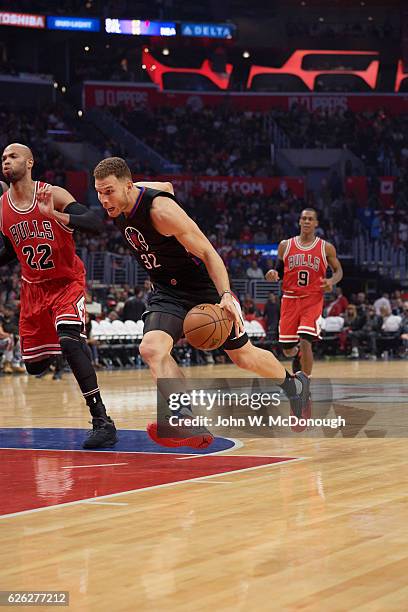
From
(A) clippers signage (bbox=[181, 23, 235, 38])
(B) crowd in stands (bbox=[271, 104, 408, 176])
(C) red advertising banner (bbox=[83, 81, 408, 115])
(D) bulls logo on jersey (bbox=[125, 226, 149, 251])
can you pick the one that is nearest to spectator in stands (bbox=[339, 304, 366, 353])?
(B) crowd in stands (bbox=[271, 104, 408, 176])

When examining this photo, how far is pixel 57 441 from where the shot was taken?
26.7ft

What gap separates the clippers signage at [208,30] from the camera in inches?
1625

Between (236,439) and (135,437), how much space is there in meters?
0.81

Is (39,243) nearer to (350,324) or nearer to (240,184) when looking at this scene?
(350,324)

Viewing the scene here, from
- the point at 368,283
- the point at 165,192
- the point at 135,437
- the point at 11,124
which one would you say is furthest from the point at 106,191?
the point at 11,124

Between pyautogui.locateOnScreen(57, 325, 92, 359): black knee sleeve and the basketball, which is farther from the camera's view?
pyautogui.locateOnScreen(57, 325, 92, 359): black knee sleeve

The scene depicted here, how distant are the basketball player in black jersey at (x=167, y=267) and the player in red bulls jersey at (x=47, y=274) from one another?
0.76m

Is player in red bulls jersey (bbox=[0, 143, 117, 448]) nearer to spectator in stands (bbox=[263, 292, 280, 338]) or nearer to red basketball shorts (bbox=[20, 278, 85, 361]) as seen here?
red basketball shorts (bbox=[20, 278, 85, 361])

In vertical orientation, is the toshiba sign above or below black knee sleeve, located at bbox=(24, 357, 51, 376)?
above

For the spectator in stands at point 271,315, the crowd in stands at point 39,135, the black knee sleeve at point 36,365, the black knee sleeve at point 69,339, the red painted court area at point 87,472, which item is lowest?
the spectator in stands at point 271,315

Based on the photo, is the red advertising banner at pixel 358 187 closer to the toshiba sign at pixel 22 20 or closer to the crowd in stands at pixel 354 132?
the crowd in stands at pixel 354 132

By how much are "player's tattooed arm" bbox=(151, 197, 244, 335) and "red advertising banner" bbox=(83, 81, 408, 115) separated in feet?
109

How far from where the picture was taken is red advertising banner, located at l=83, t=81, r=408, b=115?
39.4 m

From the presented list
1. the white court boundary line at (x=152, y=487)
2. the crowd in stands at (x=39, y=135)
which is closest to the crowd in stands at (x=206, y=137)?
the crowd in stands at (x=39, y=135)
